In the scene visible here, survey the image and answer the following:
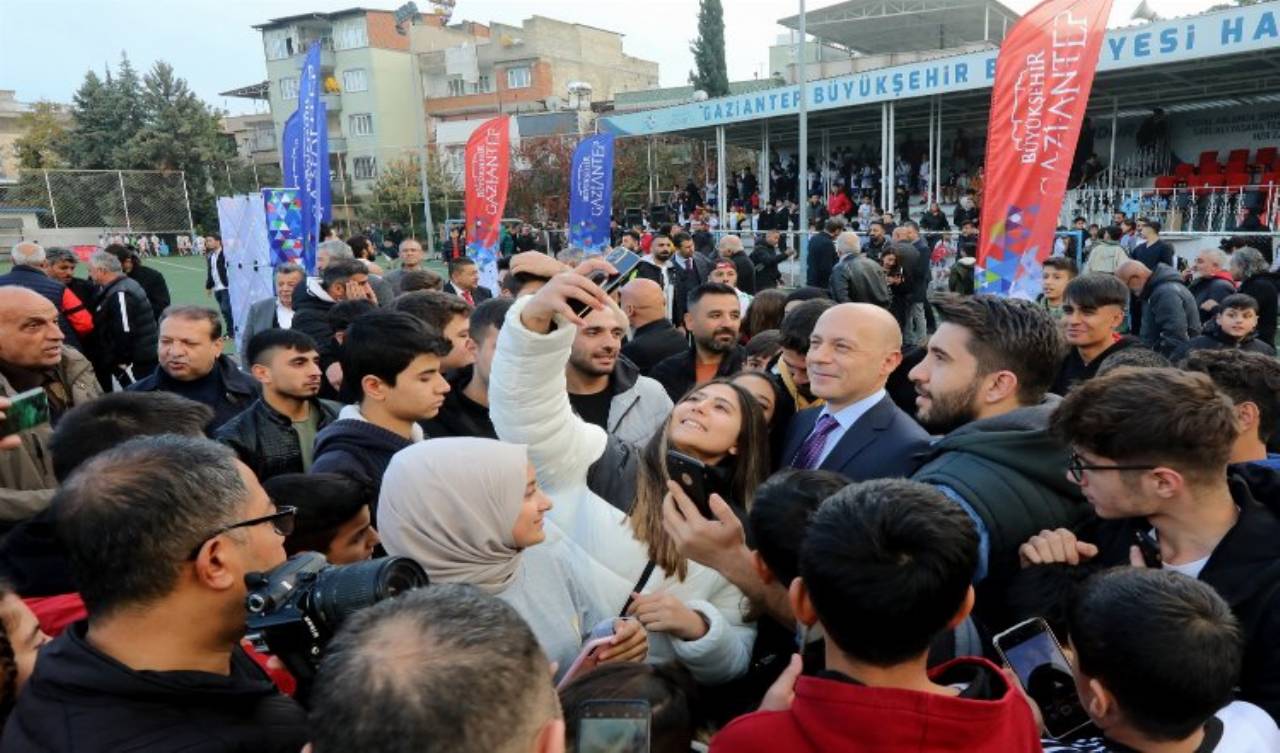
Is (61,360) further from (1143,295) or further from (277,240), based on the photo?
(1143,295)

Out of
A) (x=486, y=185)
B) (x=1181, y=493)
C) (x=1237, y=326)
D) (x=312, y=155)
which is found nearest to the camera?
(x=1181, y=493)

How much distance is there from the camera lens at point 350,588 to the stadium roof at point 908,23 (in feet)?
90.1

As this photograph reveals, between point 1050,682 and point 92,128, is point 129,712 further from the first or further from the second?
point 92,128

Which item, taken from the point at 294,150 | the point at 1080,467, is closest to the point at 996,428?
the point at 1080,467

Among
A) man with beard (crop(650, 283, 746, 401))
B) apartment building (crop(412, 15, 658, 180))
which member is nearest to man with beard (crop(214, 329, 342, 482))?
man with beard (crop(650, 283, 746, 401))

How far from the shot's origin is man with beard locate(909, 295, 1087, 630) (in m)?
2.10

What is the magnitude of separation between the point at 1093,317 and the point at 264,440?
4.29m

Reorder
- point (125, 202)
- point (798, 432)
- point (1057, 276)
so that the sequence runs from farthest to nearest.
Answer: point (125, 202), point (1057, 276), point (798, 432)

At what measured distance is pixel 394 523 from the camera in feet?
6.13

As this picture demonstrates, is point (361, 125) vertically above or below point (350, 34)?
below

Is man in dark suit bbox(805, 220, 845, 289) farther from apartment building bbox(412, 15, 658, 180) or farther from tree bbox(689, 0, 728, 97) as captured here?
tree bbox(689, 0, 728, 97)

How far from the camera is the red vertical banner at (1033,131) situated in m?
5.27

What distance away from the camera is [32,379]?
4.16 meters

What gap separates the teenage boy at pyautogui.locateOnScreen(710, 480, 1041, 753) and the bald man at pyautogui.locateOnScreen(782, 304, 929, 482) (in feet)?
4.37
